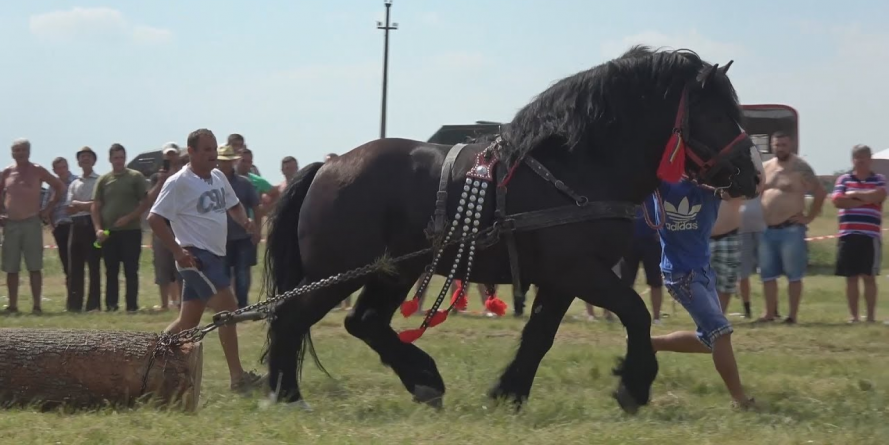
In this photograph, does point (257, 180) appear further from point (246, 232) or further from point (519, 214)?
point (519, 214)

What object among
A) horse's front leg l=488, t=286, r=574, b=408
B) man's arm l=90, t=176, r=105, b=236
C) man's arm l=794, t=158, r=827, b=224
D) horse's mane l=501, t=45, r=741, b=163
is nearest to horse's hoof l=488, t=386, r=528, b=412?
horse's front leg l=488, t=286, r=574, b=408

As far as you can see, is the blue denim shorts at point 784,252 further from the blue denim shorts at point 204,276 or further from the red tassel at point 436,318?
the blue denim shorts at point 204,276

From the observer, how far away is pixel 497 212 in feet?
19.4

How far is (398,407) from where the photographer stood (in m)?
6.48

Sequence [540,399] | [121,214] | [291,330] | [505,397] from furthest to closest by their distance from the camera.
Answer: [121,214]
[540,399]
[291,330]
[505,397]

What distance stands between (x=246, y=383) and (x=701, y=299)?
2877mm

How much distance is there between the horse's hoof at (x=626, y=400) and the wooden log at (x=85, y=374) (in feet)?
7.50

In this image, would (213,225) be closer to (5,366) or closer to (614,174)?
(5,366)

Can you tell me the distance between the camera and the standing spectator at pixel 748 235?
11.9 m

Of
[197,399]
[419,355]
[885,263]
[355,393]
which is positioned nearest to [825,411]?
[419,355]

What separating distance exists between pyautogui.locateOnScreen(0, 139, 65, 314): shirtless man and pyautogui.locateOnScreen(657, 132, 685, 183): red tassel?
8321mm

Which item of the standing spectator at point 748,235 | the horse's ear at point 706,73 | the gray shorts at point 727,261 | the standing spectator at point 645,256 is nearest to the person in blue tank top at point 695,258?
the horse's ear at point 706,73

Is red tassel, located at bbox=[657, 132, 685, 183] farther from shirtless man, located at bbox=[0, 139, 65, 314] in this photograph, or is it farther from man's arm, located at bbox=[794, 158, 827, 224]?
shirtless man, located at bbox=[0, 139, 65, 314]

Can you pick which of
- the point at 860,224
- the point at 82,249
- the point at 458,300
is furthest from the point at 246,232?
the point at 860,224
